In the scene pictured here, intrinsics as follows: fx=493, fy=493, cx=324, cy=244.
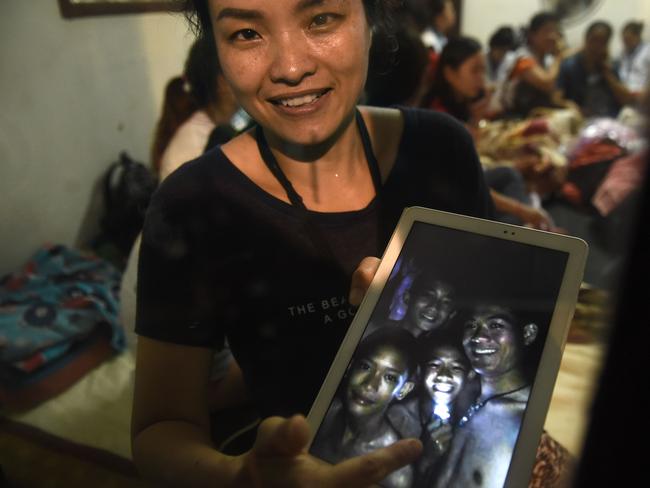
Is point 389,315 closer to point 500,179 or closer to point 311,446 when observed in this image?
point 311,446

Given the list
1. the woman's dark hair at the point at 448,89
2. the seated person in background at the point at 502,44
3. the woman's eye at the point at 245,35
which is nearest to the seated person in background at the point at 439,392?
the woman's eye at the point at 245,35

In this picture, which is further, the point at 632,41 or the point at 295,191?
the point at 632,41

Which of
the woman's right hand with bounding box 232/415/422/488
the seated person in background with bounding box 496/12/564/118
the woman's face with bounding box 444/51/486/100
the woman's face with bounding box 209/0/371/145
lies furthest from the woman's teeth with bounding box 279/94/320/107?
the seated person in background with bounding box 496/12/564/118

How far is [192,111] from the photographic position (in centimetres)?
82

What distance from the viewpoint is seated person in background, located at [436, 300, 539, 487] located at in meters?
0.28

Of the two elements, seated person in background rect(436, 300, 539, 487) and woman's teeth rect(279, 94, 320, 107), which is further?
woman's teeth rect(279, 94, 320, 107)

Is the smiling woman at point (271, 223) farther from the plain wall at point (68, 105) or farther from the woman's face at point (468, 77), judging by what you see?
the woman's face at point (468, 77)

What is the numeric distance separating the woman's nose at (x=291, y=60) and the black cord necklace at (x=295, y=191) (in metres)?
0.10

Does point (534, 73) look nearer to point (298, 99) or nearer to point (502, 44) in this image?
point (502, 44)

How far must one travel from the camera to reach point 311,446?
0.98 ft

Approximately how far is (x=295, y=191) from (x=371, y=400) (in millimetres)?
229

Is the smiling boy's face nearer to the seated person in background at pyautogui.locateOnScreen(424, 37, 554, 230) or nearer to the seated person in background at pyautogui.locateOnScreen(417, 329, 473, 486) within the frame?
the seated person in background at pyautogui.locateOnScreen(417, 329, 473, 486)

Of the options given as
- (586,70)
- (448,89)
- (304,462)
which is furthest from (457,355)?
(586,70)

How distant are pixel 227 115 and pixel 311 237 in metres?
0.25
